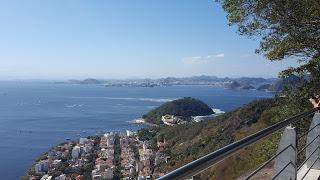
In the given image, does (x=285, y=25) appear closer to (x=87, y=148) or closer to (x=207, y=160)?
(x=207, y=160)

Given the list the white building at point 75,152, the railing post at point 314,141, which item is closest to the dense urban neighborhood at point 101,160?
the white building at point 75,152

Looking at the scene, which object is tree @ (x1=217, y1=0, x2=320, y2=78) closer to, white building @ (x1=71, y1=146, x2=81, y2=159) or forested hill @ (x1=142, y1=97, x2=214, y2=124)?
white building @ (x1=71, y1=146, x2=81, y2=159)

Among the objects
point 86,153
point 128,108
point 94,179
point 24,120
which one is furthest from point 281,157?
point 128,108

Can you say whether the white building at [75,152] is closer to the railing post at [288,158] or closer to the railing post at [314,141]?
the railing post at [314,141]

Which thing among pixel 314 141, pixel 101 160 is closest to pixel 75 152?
pixel 101 160

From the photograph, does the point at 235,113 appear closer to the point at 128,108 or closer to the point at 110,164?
the point at 110,164

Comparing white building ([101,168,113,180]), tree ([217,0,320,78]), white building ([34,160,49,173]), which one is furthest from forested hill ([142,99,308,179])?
tree ([217,0,320,78])
